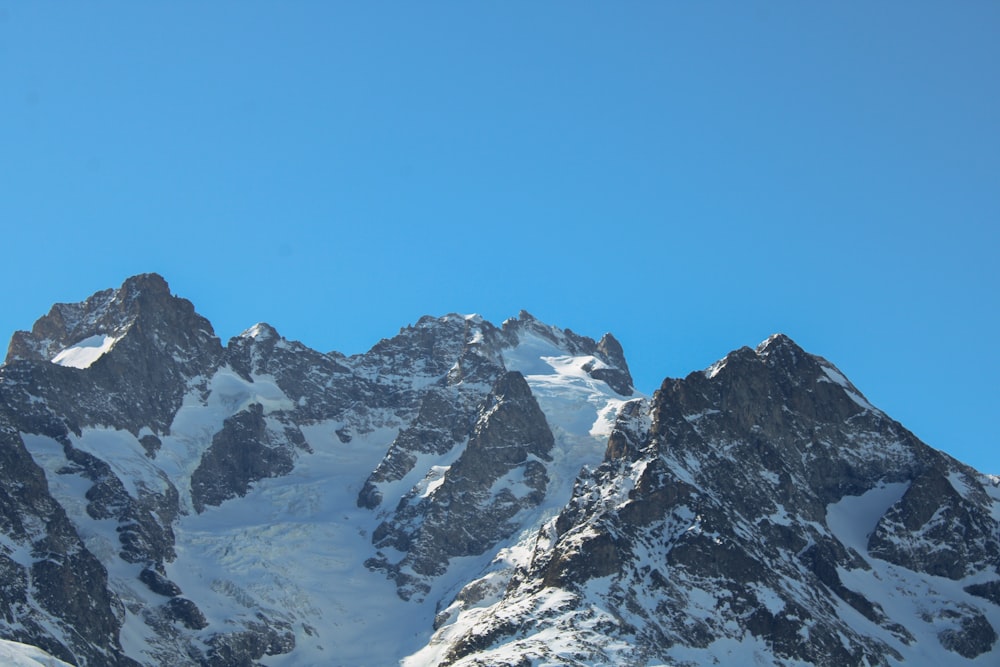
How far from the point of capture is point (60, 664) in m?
192

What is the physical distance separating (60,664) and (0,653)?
432 inches

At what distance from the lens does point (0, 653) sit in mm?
182500
